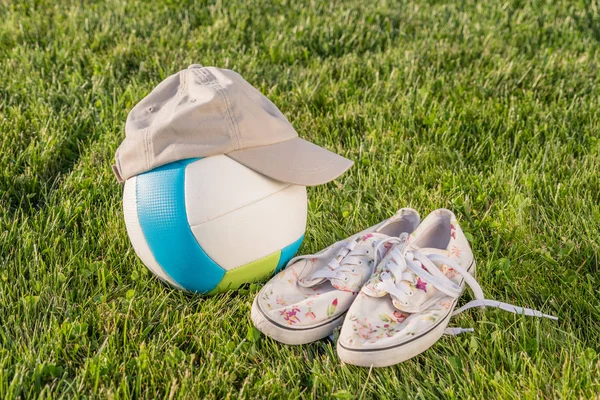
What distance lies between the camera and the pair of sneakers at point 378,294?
2586 mm

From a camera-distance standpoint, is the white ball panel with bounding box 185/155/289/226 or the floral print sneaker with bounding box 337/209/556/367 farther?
the white ball panel with bounding box 185/155/289/226

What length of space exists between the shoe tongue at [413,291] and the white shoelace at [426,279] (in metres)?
0.01

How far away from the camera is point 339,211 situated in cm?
352

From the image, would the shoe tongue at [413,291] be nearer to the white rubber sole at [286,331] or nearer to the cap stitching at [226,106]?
the white rubber sole at [286,331]

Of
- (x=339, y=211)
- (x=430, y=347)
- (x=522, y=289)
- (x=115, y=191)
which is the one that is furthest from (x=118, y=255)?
(x=522, y=289)

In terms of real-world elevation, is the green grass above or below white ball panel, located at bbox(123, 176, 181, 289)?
below

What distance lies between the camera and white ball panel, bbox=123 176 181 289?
2787mm

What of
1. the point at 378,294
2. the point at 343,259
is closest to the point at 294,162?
the point at 343,259

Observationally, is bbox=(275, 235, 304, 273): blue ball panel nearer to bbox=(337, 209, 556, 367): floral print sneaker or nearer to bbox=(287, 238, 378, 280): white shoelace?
bbox=(287, 238, 378, 280): white shoelace

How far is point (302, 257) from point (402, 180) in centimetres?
96

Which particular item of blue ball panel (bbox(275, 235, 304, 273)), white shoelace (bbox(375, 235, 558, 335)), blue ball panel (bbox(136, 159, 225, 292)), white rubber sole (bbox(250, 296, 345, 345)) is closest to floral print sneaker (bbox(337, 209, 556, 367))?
white shoelace (bbox(375, 235, 558, 335))

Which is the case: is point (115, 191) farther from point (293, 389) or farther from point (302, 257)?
point (293, 389)

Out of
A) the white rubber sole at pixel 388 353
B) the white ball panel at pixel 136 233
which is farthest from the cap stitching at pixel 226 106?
the white rubber sole at pixel 388 353

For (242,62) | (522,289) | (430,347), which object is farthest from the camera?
(242,62)
